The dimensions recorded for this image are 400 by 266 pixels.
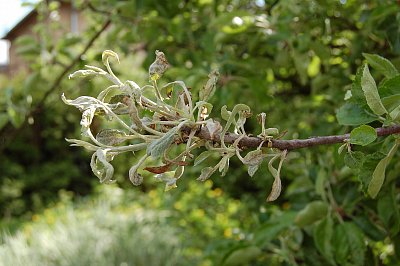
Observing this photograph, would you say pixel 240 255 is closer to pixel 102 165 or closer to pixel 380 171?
pixel 380 171

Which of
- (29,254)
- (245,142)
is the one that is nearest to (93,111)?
(245,142)

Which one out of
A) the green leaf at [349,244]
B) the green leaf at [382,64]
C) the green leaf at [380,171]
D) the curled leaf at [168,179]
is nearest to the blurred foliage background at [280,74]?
the green leaf at [349,244]

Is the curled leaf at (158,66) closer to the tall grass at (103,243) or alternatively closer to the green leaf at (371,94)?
the green leaf at (371,94)

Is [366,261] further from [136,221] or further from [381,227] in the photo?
[136,221]

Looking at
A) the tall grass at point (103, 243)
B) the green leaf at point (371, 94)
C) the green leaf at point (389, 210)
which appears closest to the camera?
the green leaf at point (371, 94)

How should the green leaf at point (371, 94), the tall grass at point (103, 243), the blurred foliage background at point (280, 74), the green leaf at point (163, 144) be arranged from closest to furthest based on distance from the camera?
1. the green leaf at point (163, 144)
2. the green leaf at point (371, 94)
3. the blurred foliage background at point (280, 74)
4. the tall grass at point (103, 243)

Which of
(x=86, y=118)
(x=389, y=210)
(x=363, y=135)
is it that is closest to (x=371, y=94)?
(x=363, y=135)
